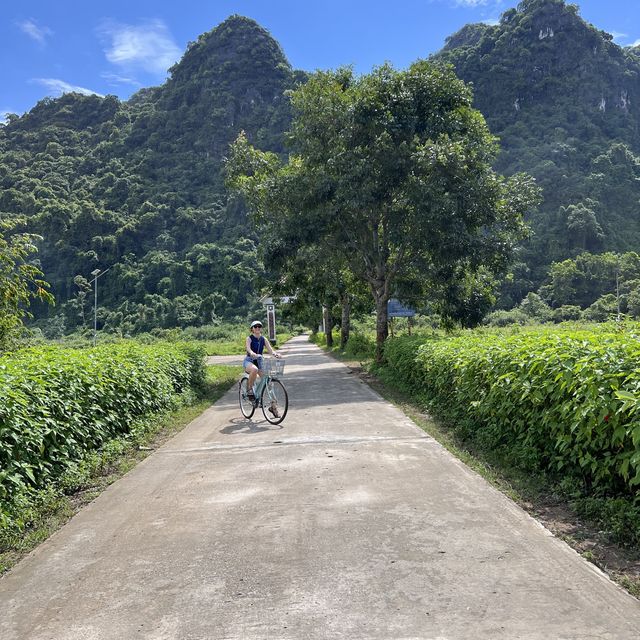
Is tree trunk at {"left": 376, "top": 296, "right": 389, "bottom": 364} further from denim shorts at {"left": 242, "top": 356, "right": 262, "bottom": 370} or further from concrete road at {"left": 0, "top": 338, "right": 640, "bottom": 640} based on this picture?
concrete road at {"left": 0, "top": 338, "right": 640, "bottom": 640}

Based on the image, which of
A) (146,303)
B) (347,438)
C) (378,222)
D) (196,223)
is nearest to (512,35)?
(196,223)

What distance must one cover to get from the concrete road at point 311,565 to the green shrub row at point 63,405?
628 millimetres

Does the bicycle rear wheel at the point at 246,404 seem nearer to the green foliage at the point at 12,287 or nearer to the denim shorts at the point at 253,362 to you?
the denim shorts at the point at 253,362

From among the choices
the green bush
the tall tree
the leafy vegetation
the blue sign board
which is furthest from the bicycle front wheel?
the green bush

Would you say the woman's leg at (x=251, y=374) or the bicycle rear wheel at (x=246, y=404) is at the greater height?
the woman's leg at (x=251, y=374)

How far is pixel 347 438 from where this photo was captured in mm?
7926

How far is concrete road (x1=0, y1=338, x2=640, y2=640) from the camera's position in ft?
9.91

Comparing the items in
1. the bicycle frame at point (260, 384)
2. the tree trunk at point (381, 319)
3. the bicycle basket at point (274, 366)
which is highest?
the tree trunk at point (381, 319)

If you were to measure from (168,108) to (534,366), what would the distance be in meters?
134

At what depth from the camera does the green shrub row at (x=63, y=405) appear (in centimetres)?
486

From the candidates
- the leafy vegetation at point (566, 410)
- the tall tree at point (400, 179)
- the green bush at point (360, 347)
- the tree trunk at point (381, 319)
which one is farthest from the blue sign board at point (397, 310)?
the leafy vegetation at point (566, 410)

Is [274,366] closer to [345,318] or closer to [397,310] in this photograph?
[397,310]

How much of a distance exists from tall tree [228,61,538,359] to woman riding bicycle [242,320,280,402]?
25.3 ft

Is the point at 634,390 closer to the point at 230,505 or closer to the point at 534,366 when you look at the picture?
the point at 534,366
